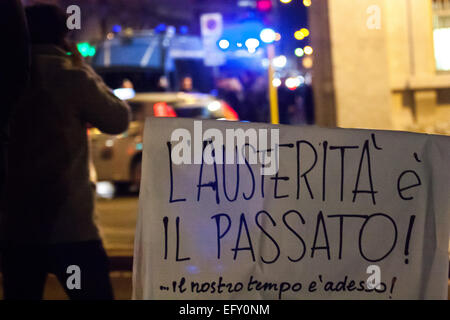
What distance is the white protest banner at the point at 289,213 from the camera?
3186 millimetres

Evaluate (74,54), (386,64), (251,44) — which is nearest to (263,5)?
(386,64)

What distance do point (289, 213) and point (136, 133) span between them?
32.5ft

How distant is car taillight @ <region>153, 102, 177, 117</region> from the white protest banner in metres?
9.56

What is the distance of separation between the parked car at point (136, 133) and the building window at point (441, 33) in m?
4.25

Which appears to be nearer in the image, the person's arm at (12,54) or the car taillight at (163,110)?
the person's arm at (12,54)

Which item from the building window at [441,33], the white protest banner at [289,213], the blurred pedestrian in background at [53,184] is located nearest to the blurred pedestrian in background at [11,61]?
the blurred pedestrian in background at [53,184]

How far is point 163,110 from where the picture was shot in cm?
1295

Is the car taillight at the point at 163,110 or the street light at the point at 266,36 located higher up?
the street light at the point at 266,36

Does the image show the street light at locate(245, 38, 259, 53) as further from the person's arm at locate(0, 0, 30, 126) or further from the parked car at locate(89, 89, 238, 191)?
the parked car at locate(89, 89, 238, 191)

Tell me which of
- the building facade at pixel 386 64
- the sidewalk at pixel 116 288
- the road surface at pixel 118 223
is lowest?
the road surface at pixel 118 223

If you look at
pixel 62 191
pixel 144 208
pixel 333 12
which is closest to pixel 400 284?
pixel 144 208

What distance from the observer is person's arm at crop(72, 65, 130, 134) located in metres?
3.51

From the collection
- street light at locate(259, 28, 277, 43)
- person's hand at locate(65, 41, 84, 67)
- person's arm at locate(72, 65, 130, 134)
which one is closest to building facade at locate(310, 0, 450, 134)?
street light at locate(259, 28, 277, 43)

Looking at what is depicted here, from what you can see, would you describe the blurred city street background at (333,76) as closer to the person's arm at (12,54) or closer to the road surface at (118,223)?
the road surface at (118,223)
